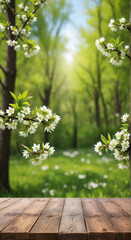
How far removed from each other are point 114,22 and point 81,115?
20740 millimetres

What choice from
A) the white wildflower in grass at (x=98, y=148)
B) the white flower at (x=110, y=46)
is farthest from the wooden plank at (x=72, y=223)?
the white flower at (x=110, y=46)

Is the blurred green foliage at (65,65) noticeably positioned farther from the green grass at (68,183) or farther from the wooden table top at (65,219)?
the wooden table top at (65,219)

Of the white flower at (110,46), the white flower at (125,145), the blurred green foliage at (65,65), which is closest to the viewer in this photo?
the white flower at (125,145)

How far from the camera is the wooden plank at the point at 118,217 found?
1771 mm

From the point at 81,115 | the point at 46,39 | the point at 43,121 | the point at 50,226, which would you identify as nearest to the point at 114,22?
the point at 43,121

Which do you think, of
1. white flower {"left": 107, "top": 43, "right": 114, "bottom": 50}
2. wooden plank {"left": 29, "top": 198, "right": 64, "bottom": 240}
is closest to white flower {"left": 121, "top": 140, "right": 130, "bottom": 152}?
wooden plank {"left": 29, "top": 198, "right": 64, "bottom": 240}

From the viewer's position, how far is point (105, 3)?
10969 mm

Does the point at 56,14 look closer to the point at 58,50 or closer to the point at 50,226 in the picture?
the point at 58,50

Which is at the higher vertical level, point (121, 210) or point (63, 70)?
point (63, 70)

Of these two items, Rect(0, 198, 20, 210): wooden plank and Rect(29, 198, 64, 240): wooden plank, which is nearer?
Rect(29, 198, 64, 240): wooden plank

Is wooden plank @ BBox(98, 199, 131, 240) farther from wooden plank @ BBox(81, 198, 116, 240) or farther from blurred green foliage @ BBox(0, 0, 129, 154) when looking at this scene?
blurred green foliage @ BBox(0, 0, 129, 154)

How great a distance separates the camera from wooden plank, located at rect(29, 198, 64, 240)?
1.78 meters

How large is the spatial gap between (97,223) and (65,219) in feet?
0.98

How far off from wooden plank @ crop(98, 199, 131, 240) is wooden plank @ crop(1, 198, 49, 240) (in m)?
0.67
